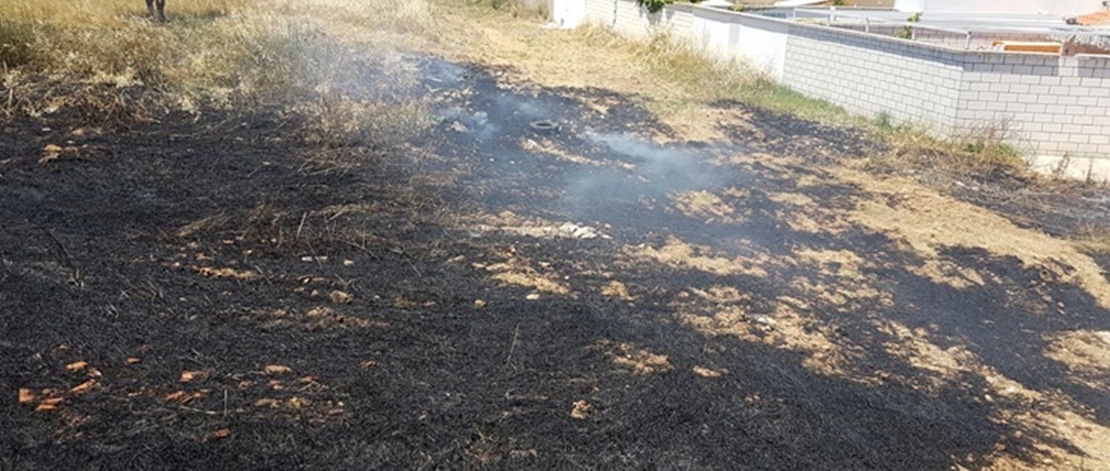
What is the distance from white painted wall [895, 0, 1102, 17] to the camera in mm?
15375

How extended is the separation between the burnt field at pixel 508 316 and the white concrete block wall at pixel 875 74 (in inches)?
78.8

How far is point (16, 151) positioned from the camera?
5.45 m

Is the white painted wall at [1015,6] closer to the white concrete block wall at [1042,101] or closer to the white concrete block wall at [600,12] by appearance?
the white concrete block wall at [600,12]

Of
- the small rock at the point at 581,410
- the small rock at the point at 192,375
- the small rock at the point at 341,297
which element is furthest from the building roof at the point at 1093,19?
the small rock at the point at 192,375

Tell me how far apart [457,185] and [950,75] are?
18.3 ft

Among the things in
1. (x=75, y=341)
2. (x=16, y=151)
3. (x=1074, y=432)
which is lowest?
(x=1074, y=432)

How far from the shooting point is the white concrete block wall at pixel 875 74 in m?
7.76

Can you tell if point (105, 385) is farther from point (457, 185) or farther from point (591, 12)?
point (591, 12)

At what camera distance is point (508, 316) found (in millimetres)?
3508

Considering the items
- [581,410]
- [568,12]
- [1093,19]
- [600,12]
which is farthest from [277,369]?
[1093,19]

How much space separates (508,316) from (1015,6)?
17.2m

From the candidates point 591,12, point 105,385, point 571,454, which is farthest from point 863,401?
point 591,12

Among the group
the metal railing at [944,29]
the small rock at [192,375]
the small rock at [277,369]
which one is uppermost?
the metal railing at [944,29]

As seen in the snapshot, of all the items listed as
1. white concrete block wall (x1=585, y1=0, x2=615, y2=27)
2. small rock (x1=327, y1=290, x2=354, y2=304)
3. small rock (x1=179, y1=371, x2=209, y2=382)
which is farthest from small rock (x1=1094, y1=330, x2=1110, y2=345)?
white concrete block wall (x1=585, y1=0, x2=615, y2=27)
